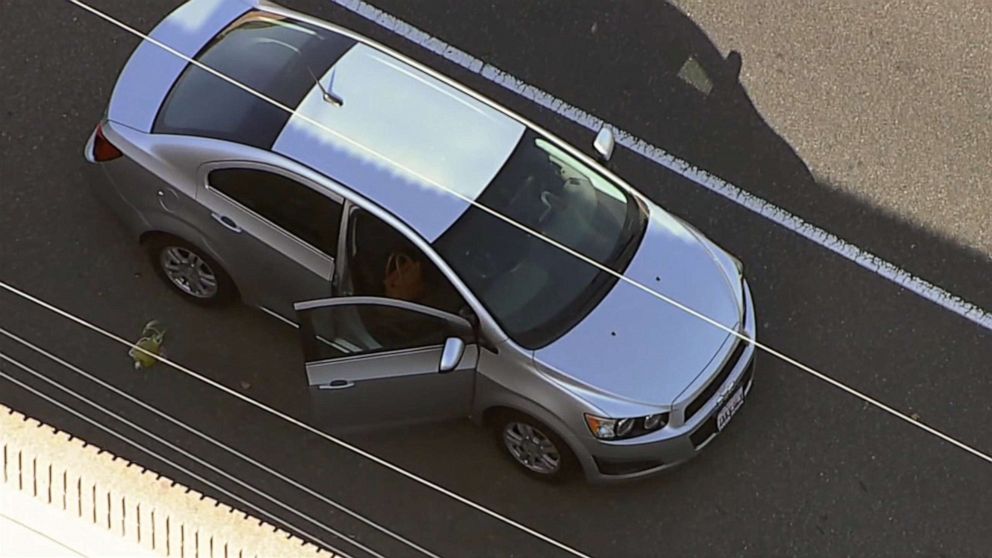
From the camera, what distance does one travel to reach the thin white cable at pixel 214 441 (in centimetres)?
679

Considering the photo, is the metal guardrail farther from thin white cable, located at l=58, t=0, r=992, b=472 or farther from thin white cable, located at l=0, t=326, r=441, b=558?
thin white cable, located at l=58, t=0, r=992, b=472

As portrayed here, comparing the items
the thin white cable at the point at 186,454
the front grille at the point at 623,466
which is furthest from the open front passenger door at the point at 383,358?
the front grille at the point at 623,466

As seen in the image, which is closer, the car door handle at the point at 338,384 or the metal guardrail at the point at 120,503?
the metal guardrail at the point at 120,503

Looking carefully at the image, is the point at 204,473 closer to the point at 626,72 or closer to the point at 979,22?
the point at 626,72

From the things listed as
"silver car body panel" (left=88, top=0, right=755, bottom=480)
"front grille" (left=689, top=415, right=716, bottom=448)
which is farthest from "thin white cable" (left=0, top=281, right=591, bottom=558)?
"front grille" (left=689, top=415, right=716, bottom=448)

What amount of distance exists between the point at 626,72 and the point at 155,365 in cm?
369

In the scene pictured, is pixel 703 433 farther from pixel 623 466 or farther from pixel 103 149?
pixel 103 149

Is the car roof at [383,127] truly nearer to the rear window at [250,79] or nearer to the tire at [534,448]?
the rear window at [250,79]

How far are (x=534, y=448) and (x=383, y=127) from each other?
6.22ft

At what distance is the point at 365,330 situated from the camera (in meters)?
6.32

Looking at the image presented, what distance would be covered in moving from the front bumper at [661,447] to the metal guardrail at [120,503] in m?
2.00

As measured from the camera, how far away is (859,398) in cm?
738

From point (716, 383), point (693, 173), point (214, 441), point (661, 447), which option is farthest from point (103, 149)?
point (693, 173)

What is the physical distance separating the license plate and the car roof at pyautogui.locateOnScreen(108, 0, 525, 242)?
5.87 feet
